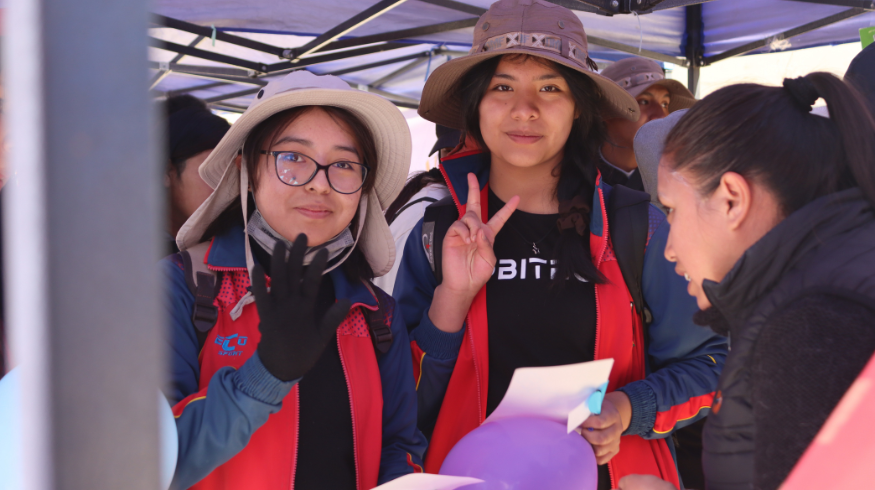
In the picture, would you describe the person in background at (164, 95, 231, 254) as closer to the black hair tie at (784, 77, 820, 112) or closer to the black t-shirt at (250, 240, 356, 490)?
the black t-shirt at (250, 240, 356, 490)

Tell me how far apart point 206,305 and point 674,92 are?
9.46 ft

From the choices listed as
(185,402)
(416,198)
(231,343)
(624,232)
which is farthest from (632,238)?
(185,402)

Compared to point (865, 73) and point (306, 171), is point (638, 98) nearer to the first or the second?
point (865, 73)

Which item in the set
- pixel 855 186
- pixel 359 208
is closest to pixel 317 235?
pixel 359 208

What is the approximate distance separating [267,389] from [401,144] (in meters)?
0.93

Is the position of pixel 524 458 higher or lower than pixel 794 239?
lower

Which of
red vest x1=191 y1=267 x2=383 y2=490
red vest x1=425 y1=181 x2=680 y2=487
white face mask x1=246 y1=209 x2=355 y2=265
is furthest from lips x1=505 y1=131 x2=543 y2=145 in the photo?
red vest x1=191 y1=267 x2=383 y2=490

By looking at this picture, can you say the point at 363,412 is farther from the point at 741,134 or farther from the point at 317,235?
the point at 741,134

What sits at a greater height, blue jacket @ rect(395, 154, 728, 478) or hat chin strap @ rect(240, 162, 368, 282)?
hat chin strap @ rect(240, 162, 368, 282)

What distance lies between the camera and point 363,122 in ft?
5.88

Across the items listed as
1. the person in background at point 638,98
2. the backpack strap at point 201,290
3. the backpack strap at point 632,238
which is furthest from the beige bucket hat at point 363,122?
the person in background at point 638,98

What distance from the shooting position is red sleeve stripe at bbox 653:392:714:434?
1669mm

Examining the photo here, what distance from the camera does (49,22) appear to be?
15.7 inches

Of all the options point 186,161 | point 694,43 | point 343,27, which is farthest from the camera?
point 694,43
